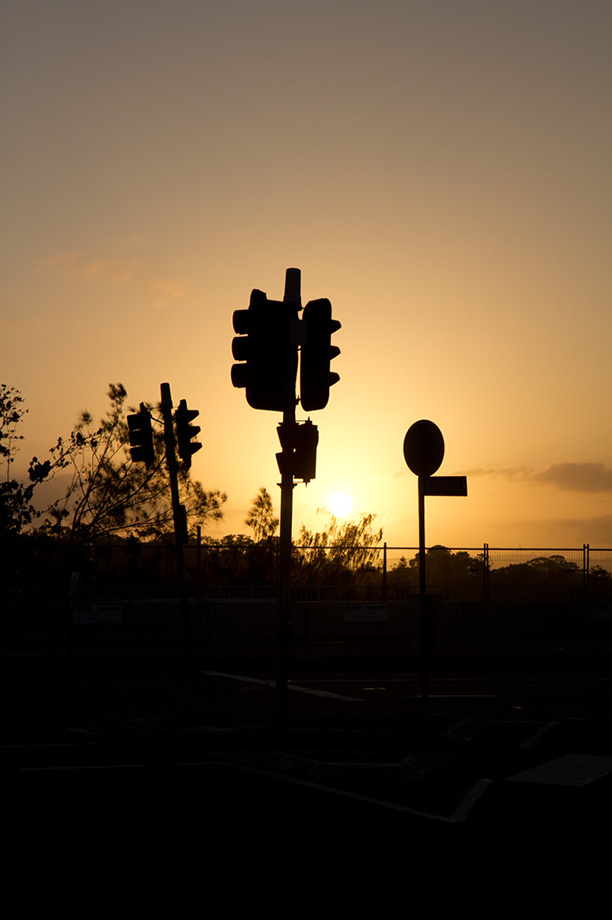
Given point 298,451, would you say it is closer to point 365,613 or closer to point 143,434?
point 143,434

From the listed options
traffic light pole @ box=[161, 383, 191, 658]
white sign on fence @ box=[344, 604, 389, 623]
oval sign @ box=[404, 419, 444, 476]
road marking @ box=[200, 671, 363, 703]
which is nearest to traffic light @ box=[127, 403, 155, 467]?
traffic light pole @ box=[161, 383, 191, 658]

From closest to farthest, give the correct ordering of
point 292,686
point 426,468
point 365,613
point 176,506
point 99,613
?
point 426,468 → point 292,686 → point 176,506 → point 99,613 → point 365,613

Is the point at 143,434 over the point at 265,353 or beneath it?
over

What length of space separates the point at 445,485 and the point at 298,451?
7.28 feet

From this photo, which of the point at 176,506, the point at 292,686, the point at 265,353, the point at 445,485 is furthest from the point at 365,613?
the point at 265,353

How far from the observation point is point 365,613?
32.1 m

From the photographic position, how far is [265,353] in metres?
10.8

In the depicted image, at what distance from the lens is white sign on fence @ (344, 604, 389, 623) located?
3203 cm

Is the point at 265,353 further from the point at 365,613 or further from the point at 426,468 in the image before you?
the point at 365,613

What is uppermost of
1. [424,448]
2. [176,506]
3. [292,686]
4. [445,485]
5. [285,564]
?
[176,506]

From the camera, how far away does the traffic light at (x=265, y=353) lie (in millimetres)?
10750

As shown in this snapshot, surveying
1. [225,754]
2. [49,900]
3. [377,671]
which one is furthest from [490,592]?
[49,900]

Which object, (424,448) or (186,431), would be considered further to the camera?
(186,431)

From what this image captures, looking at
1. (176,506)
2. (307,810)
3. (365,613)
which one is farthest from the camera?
(365,613)
